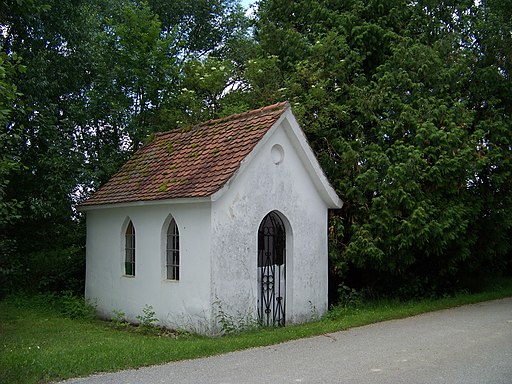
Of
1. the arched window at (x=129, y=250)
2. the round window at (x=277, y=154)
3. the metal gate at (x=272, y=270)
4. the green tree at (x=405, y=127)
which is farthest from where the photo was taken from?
the arched window at (x=129, y=250)

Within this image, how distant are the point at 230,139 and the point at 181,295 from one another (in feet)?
11.4

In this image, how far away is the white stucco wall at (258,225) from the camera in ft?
39.5

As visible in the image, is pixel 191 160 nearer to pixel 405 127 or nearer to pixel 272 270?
pixel 272 270

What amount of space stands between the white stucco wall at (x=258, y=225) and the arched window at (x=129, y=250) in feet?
12.0

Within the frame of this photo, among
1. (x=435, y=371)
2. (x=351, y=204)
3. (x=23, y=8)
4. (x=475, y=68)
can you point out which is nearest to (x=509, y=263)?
(x=475, y=68)

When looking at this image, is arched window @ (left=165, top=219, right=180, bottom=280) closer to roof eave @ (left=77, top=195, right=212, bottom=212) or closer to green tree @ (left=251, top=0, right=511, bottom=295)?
roof eave @ (left=77, top=195, right=212, bottom=212)

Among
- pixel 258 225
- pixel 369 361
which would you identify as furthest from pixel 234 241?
pixel 369 361

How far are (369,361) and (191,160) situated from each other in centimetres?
638

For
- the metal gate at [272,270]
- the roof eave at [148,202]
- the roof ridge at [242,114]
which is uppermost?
the roof ridge at [242,114]

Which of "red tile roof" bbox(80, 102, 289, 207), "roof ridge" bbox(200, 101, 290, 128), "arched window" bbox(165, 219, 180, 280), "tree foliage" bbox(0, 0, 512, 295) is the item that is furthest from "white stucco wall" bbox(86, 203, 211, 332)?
"roof ridge" bbox(200, 101, 290, 128)

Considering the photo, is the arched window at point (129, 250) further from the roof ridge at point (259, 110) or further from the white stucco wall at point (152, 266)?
the roof ridge at point (259, 110)

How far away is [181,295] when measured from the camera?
12.6m

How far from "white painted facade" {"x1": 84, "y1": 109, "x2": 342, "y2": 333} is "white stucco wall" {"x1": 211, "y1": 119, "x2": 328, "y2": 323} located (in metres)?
0.02

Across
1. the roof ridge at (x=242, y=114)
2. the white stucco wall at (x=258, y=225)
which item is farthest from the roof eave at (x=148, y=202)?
the roof ridge at (x=242, y=114)
